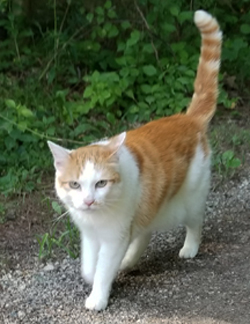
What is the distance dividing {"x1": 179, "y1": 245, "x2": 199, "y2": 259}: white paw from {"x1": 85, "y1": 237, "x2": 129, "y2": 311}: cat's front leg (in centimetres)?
62

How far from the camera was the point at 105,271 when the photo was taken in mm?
2994

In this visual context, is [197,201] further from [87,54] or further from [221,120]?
[87,54]

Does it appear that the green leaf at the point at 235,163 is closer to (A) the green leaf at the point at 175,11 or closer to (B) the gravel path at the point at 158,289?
(B) the gravel path at the point at 158,289

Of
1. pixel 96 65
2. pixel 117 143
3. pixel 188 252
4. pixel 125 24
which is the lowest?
pixel 96 65

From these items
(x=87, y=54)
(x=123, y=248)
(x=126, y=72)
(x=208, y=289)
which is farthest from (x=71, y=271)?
(x=87, y=54)

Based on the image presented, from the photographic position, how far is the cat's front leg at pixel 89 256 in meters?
3.10

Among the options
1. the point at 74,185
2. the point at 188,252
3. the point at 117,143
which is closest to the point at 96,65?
the point at 188,252

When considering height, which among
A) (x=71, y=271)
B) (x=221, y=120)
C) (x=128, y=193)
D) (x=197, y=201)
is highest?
(x=128, y=193)

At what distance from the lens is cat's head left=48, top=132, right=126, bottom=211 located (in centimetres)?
278

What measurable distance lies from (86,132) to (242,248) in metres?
1.84

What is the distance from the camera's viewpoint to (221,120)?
5.42 metres

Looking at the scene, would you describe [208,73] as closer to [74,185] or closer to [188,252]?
[188,252]

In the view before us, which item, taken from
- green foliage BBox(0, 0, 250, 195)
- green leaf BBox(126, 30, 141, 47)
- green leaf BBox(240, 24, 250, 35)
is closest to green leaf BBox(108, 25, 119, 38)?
green foliage BBox(0, 0, 250, 195)

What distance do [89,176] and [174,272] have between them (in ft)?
2.99
